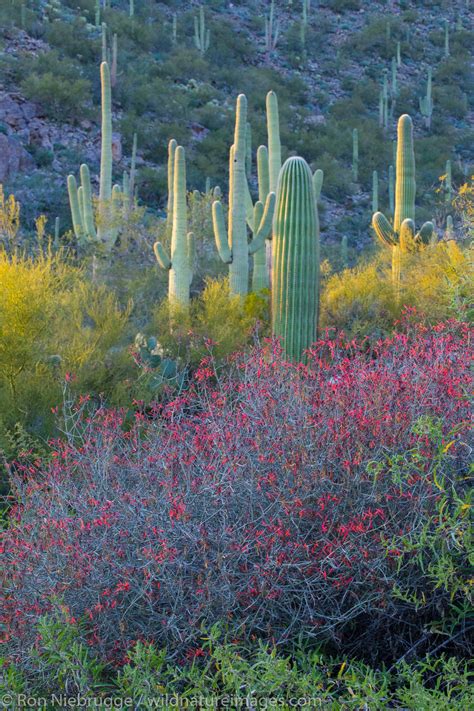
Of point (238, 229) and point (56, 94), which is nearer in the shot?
point (238, 229)

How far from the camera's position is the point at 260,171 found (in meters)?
13.8

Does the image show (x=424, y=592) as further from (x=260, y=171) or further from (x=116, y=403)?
(x=260, y=171)

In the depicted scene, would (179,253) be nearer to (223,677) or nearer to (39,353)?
(39,353)

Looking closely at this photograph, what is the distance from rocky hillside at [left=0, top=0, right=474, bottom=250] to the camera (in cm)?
2506

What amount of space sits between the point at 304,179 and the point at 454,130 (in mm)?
25725

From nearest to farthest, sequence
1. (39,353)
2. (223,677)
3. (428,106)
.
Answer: (223,677) → (39,353) → (428,106)

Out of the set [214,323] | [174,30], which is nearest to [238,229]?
[214,323]

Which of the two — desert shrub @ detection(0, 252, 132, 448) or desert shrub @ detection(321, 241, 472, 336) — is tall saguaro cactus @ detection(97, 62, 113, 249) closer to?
desert shrub @ detection(321, 241, 472, 336)

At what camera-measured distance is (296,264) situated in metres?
9.54

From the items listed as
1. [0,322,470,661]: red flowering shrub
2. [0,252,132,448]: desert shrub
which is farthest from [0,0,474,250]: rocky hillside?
[0,322,470,661]: red flowering shrub

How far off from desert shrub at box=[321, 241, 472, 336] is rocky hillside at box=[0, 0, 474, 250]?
32.6 ft

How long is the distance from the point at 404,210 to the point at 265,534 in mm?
9470

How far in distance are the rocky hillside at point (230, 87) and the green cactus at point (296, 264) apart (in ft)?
40.3

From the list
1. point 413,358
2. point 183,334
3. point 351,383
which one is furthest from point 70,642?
point 183,334
